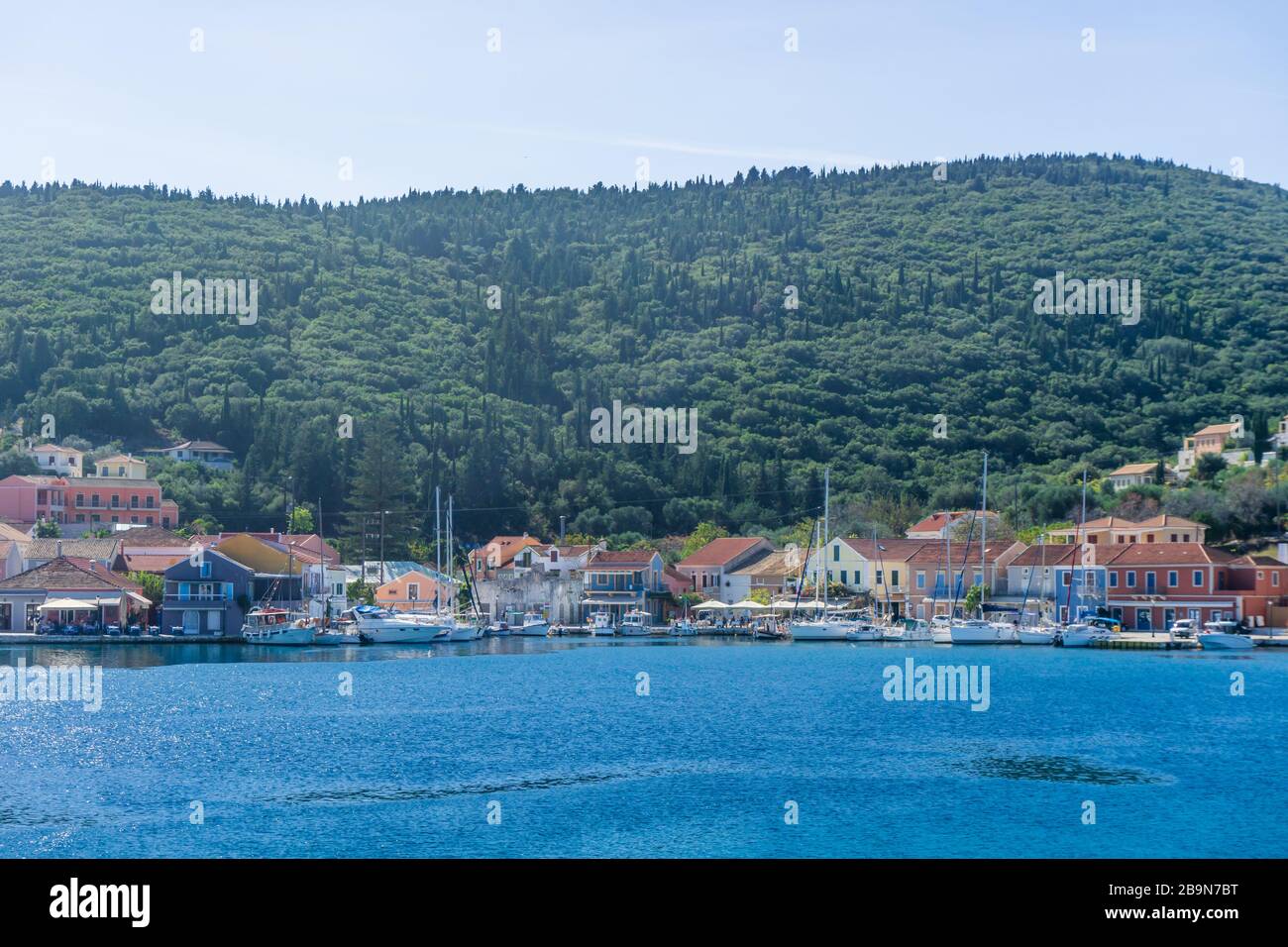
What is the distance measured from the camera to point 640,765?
30.7 meters

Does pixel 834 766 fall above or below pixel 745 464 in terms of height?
below

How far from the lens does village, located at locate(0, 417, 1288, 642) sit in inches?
2640

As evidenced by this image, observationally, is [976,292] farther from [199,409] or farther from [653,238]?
[199,409]

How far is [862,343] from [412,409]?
44.4 meters

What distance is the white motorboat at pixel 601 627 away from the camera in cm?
7888

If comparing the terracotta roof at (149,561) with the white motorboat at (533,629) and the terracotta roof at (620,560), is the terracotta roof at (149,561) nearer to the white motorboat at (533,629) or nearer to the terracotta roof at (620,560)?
A: the white motorboat at (533,629)

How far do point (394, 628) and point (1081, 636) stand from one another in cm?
3351

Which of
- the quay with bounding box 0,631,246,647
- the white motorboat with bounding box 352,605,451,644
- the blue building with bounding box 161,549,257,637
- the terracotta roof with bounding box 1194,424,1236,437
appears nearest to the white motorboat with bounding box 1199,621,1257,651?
the white motorboat with bounding box 352,605,451,644

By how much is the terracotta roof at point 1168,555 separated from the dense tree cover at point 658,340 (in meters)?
18.5

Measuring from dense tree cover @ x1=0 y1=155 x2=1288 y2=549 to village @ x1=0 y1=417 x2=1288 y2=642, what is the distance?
26.0ft

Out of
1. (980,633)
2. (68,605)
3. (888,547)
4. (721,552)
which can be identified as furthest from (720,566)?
(68,605)

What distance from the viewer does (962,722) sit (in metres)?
38.9

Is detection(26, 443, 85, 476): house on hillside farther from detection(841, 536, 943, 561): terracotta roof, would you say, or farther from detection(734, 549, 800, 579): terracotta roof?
detection(841, 536, 943, 561): terracotta roof
